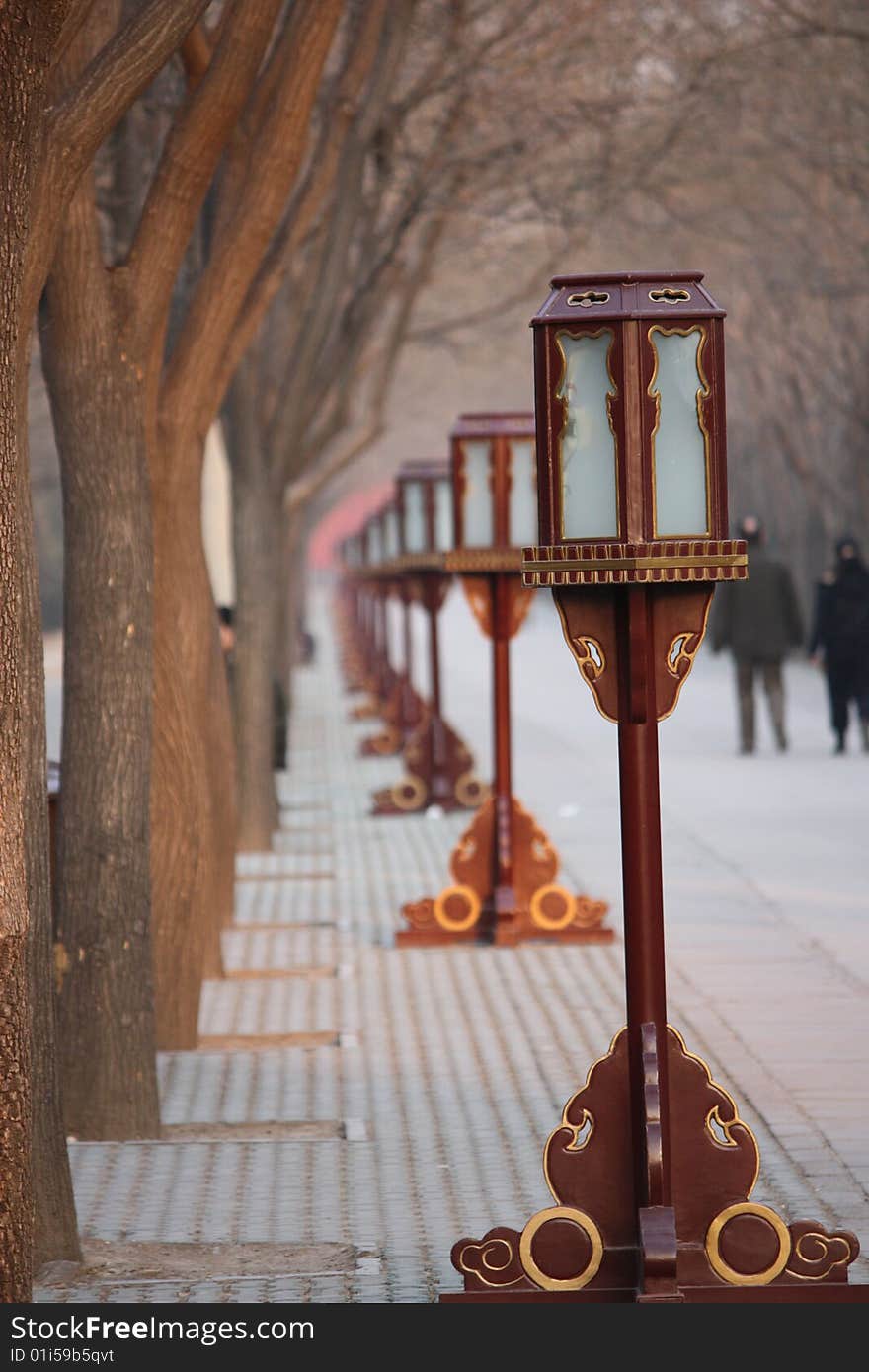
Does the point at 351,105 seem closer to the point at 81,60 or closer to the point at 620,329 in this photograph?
the point at 81,60

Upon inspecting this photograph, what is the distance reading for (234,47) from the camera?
7.61 metres

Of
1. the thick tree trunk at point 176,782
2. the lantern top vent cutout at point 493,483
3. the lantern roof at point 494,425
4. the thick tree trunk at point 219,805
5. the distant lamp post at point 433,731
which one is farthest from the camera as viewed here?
the distant lamp post at point 433,731

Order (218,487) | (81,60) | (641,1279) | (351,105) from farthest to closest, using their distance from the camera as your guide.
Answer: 1. (218,487)
2. (351,105)
3. (81,60)
4. (641,1279)

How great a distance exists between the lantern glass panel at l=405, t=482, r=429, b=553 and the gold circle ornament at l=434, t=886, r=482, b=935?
22.9 feet

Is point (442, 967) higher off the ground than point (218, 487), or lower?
lower

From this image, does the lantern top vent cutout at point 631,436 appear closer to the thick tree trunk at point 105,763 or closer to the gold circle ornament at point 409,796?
the thick tree trunk at point 105,763

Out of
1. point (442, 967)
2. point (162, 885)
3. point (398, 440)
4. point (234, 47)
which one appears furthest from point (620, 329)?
point (398, 440)

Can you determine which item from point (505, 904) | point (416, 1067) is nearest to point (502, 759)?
point (505, 904)

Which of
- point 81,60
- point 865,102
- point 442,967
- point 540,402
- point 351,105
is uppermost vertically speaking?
point 865,102

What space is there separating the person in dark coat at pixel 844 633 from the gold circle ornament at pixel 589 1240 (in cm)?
1587

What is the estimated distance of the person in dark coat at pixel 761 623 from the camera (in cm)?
2111

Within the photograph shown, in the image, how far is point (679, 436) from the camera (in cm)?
555

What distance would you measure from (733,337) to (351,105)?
2634 centimetres

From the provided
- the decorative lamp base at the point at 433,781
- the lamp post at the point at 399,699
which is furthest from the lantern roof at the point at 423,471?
the lamp post at the point at 399,699
